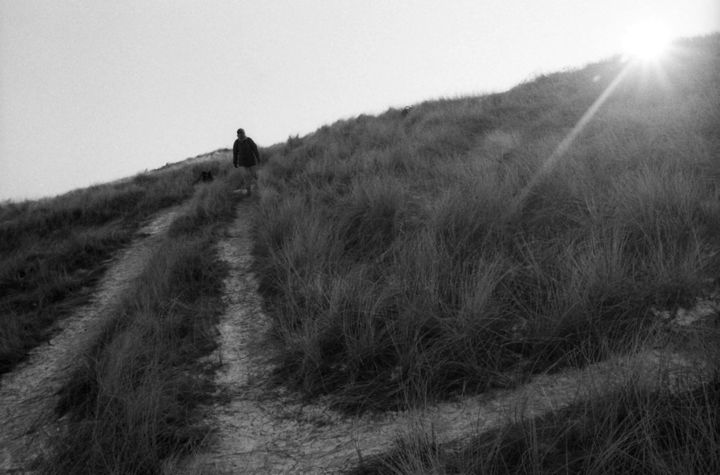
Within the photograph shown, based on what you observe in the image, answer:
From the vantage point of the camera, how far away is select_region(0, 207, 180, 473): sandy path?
3188 millimetres

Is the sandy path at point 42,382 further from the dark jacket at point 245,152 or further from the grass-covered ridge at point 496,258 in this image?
the dark jacket at point 245,152

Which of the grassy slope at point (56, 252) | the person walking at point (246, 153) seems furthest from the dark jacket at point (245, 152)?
the grassy slope at point (56, 252)

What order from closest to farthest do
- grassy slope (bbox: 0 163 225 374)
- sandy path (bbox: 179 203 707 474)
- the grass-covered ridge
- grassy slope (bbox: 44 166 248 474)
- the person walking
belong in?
1. sandy path (bbox: 179 203 707 474)
2. grassy slope (bbox: 44 166 248 474)
3. the grass-covered ridge
4. grassy slope (bbox: 0 163 225 374)
5. the person walking

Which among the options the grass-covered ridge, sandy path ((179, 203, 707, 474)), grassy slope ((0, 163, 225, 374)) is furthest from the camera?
grassy slope ((0, 163, 225, 374))

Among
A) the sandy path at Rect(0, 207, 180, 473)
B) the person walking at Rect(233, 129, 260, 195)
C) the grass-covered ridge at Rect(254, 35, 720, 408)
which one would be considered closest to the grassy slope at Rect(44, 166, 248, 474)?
the sandy path at Rect(0, 207, 180, 473)

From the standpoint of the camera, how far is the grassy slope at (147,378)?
2.73m

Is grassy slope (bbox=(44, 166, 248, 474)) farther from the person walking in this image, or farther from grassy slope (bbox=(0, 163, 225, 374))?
the person walking

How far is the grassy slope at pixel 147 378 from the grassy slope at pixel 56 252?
1.24m

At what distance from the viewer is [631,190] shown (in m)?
4.58

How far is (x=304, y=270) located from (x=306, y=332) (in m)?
1.62

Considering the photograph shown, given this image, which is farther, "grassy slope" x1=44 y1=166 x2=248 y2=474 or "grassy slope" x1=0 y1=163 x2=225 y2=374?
"grassy slope" x1=0 y1=163 x2=225 y2=374

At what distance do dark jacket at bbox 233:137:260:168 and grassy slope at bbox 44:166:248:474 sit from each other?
282 inches

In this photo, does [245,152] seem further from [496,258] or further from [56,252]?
[496,258]

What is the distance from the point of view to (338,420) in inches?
118
